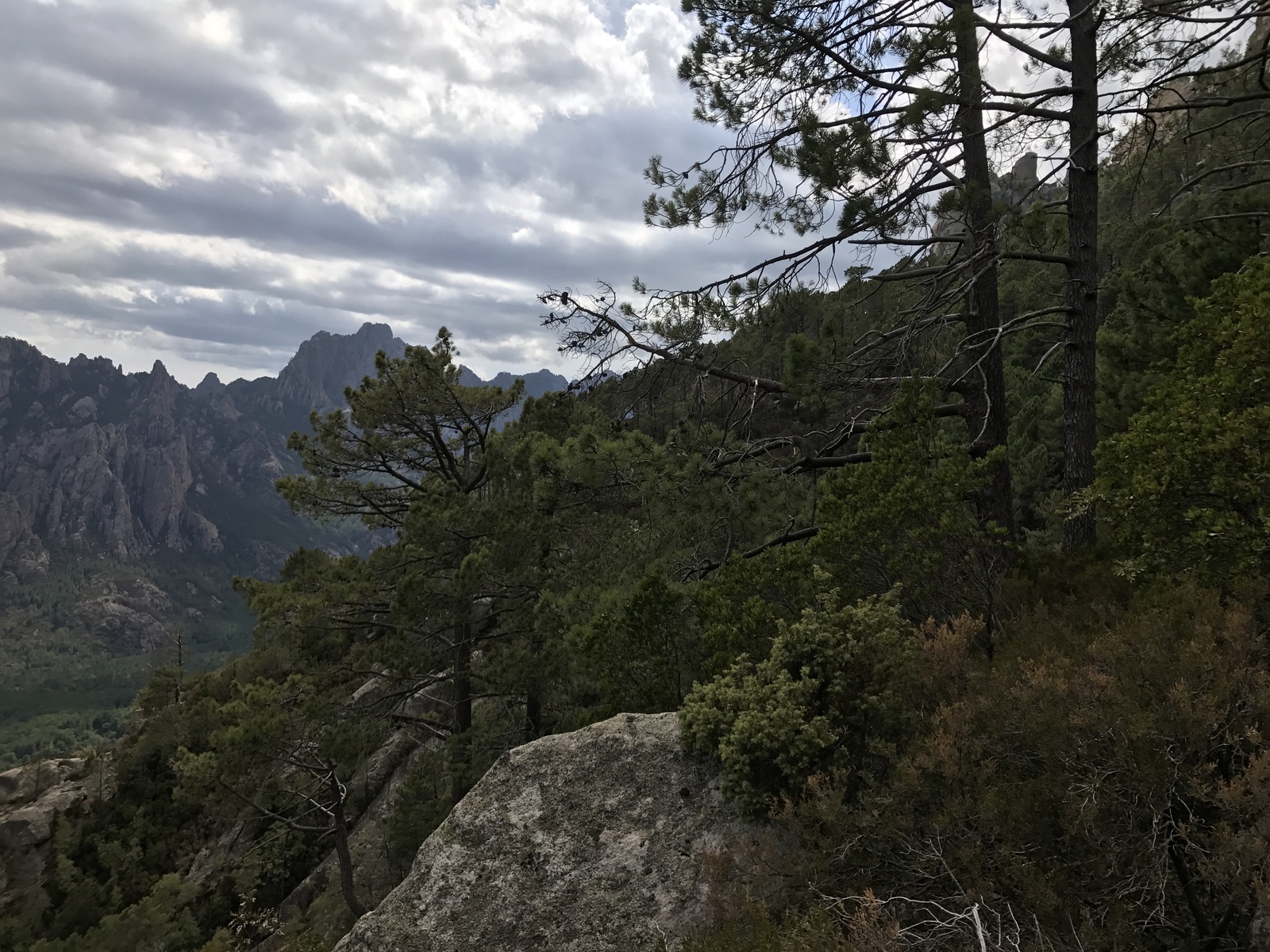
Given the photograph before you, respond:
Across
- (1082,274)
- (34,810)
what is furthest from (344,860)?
(34,810)

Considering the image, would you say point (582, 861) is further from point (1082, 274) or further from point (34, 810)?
point (34, 810)

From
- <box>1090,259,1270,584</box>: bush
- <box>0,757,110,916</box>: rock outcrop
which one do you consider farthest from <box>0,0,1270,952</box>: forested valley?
<box>0,757,110,916</box>: rock outcrop

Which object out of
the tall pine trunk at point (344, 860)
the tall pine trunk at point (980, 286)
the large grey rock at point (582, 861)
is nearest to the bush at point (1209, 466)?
the tall pine trunk at point (980, 286)

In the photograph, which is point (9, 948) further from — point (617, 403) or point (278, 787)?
point (617, 403)

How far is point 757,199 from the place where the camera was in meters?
7.79

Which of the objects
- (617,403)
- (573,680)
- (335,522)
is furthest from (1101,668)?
(335,522)

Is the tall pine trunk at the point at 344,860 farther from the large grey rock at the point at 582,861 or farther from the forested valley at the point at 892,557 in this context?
the large grey rock at the point at 582,861

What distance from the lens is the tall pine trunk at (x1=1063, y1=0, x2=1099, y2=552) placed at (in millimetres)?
7129

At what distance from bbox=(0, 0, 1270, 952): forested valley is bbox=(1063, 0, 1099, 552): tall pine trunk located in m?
0.04

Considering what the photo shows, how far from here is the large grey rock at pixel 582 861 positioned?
390 cm

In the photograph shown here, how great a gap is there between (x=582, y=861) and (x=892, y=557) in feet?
11.5

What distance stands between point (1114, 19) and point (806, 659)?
7.67 meters

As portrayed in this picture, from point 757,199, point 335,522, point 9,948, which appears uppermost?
point 757,199

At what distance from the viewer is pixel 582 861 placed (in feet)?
14.3
